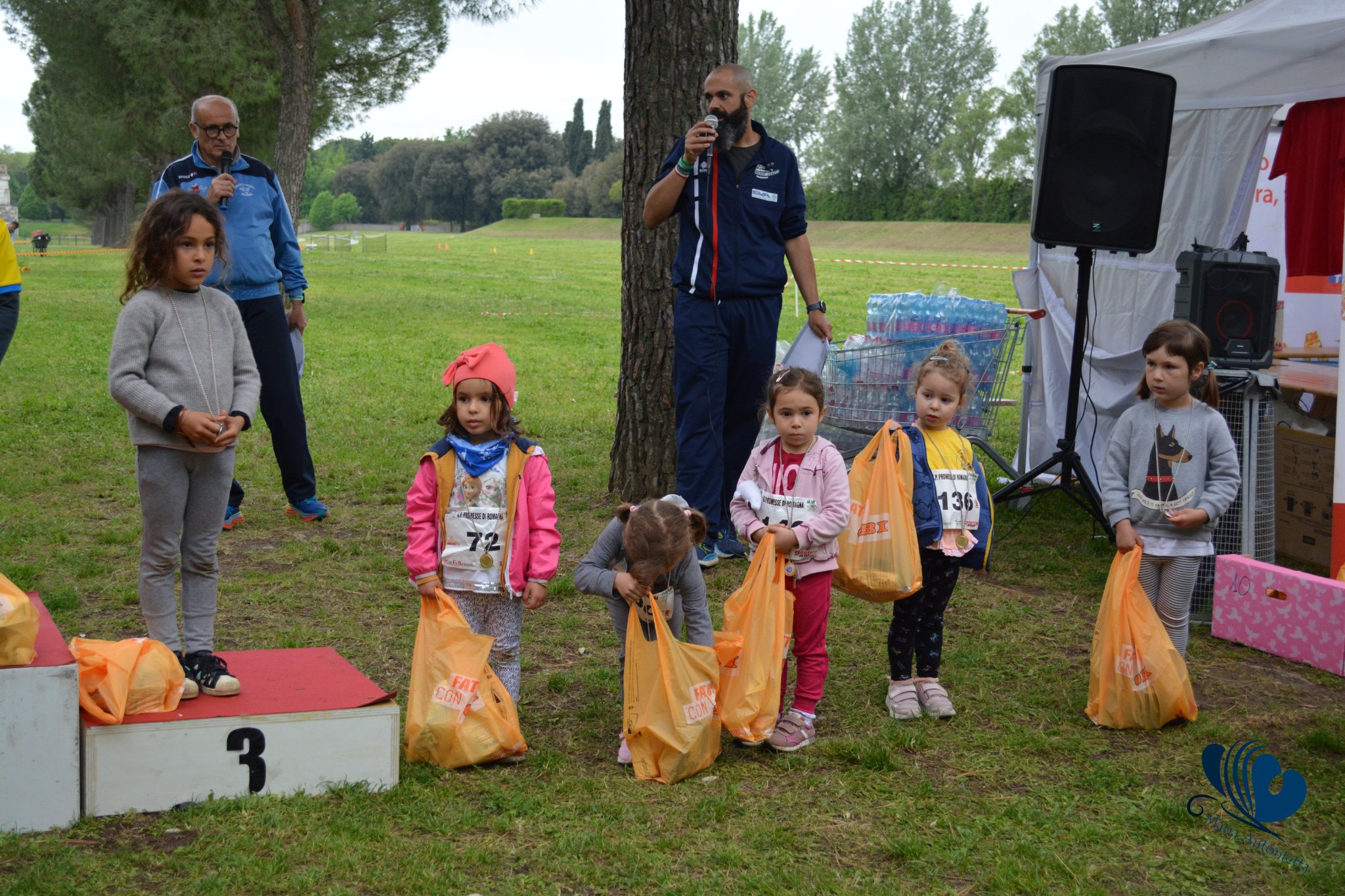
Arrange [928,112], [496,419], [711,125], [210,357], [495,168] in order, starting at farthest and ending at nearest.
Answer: [495,168] → [928,112] → [711,125] → [496,419] → [210,357]

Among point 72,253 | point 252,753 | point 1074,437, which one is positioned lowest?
point 252,753

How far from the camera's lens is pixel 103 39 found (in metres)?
26.7

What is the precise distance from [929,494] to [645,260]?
9.67 ft

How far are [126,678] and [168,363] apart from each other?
3.03 ft

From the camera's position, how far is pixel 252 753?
3.21 metres

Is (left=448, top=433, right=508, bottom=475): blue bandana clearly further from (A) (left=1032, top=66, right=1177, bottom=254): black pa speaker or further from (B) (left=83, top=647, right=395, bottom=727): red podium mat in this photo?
(A) (left=1032, top=66, right=1177, bottom=254): black pa speaker

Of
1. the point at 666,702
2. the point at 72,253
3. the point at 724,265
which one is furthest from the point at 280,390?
the point at 72,253

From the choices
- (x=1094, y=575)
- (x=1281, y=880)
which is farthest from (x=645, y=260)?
(x=1281, y=880)

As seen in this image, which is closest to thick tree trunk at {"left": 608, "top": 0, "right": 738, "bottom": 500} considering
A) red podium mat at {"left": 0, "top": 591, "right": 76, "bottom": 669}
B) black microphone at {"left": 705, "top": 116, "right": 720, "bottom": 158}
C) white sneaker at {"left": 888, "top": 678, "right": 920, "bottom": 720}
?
black microphone at {"left": 705, "top": 116, "right": 720, "bottom": 158}

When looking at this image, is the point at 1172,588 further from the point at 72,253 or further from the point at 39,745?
the point at 72,253

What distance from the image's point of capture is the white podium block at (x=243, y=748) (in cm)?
308

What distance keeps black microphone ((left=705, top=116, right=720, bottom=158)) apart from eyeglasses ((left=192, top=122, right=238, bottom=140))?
2236mm

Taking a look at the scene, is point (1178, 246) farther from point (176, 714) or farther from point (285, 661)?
point (176, 714)

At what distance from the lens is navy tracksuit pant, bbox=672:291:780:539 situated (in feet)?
17.4
